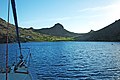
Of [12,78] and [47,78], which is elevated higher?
[12,78]

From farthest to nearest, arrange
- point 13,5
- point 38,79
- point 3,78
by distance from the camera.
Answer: point 38,79 < point 3,78 < point 13,5

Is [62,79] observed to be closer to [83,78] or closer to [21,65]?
[83,78]

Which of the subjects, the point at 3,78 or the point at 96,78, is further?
the point at 96,78

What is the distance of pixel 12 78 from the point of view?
85.9 feet

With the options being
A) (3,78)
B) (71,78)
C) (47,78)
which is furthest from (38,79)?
(3,78)

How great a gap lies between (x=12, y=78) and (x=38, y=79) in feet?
61.1

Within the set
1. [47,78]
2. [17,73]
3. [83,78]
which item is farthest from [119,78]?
[17,73]

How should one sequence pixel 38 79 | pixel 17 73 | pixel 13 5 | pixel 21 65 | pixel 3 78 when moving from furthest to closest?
pixel 38 79
pixel 21 65
pixel 17 73
pixel 3 78
pixel 13 5

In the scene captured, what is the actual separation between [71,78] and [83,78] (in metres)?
2.65

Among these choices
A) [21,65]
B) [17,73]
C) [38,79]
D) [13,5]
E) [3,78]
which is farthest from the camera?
[38,79]

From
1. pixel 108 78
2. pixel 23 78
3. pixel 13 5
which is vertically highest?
pixel 13 5

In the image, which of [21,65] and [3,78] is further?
[21,65]

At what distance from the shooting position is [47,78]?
4656cm

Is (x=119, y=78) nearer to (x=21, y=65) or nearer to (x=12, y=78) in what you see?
(x=21, y=65)
